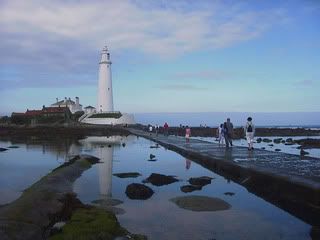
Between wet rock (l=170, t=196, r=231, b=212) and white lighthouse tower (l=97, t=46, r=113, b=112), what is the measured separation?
220 feet

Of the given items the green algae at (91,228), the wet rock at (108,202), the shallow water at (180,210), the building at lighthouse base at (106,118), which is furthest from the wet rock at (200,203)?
the building at lighthouse base at (106,118)

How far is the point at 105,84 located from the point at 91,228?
233 ft

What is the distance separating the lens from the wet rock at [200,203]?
12.3m

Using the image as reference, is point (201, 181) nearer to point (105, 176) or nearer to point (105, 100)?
point (105, 176)

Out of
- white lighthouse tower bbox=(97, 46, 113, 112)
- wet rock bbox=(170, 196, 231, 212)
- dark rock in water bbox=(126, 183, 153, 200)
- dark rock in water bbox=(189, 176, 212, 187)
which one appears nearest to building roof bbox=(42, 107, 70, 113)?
white lighthouse tower bbox=(97, 46, 113, 112)

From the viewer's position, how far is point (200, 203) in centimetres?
1280

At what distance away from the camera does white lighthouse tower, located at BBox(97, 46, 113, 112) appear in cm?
7938

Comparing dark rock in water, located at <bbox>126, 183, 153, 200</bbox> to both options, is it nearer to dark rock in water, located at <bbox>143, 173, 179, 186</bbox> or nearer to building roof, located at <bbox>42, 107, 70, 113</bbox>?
dark rock in water, located at <bbox>143, 173, 179, 186</bbox>

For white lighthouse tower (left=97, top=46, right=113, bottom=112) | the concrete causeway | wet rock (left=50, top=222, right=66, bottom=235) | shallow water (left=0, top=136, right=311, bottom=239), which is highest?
white lighthouse tower (left=97, top=46, right=113, bottom=112)

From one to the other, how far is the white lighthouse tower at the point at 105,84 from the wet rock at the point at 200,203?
66968 mm

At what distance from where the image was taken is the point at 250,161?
17938 millimetres

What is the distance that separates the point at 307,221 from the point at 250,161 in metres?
7.44

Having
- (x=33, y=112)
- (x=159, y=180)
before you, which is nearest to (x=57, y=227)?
(x=159, y=180)

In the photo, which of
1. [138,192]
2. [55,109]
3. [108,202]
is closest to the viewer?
[108,202]
